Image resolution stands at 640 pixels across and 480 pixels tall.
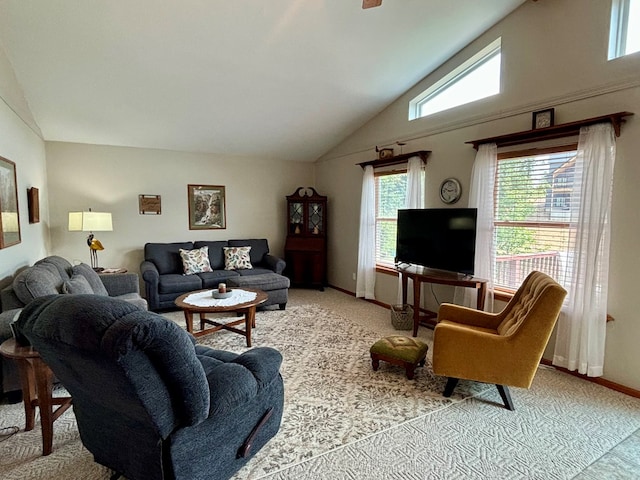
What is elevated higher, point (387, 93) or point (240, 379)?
point (387, 93)

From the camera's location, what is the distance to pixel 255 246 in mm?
6082

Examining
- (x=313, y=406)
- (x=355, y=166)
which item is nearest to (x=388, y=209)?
(x=355, y=166)

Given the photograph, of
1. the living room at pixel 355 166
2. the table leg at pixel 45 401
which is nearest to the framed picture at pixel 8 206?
the living room at pixel 355 166

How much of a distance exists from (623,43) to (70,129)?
5902 millimetres

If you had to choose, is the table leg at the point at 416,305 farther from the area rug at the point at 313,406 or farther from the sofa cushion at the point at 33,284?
the sofa cushion at the point at 33,284

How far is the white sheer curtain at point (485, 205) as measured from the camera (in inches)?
141

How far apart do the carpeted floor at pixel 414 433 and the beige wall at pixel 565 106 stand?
754 millimetres

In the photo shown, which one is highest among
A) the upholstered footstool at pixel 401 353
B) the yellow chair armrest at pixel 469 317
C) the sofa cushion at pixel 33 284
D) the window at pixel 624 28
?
the window at pixel 624 28

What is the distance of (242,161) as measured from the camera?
6203 millimetres

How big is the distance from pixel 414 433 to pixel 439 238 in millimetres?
2204

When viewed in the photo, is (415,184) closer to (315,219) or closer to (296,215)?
(315,219)

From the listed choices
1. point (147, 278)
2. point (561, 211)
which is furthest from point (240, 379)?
point (147, 278)

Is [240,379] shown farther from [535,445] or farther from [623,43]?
[623,43]

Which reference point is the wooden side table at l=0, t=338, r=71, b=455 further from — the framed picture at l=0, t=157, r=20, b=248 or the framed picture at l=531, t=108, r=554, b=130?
the framed picture at l=531, t=108, r=554, b=130
